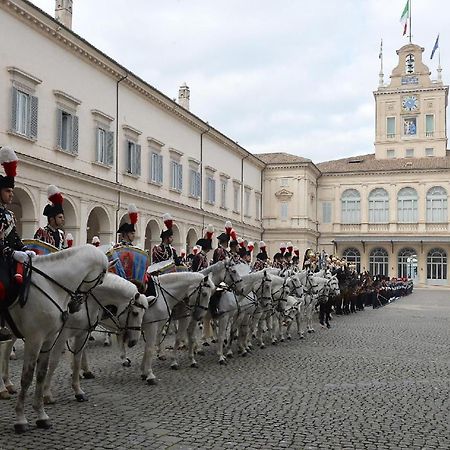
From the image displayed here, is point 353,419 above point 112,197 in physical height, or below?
below

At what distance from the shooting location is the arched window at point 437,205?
185 feet

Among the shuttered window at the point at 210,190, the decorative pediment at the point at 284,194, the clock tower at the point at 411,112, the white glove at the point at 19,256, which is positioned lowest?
the white glove at the point at 19,256

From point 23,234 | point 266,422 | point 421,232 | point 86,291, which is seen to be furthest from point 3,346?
point 421,232

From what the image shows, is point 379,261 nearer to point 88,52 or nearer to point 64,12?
point 64,12

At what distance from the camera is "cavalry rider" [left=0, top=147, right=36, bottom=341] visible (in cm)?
A: 639

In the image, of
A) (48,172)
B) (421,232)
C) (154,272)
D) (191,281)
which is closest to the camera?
(191,281)

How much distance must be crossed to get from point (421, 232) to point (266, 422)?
5256 cm

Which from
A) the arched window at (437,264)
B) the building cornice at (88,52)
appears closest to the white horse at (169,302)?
the building cornice at (88,52)

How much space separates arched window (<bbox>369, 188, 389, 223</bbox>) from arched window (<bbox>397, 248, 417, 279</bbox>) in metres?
3.38

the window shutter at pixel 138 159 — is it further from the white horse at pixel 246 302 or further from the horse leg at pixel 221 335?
the horse leg at pixel 221 335

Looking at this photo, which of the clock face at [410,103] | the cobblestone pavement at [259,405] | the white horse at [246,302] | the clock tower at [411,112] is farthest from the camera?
the clock face at [410,103]

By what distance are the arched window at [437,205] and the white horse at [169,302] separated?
162 feet

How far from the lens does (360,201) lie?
58906 millimetres

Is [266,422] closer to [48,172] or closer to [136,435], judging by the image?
[136,435]
